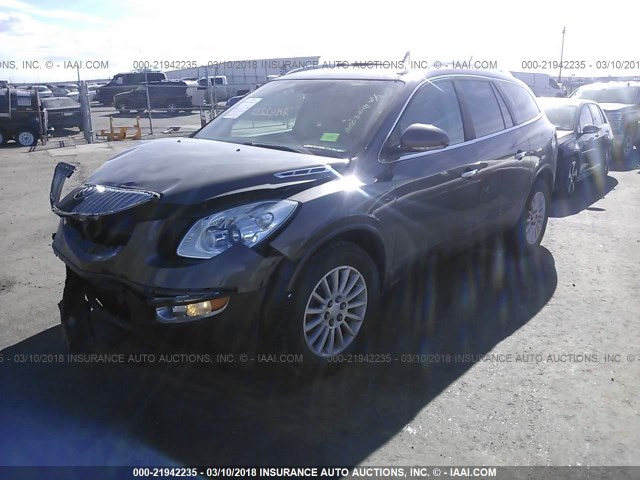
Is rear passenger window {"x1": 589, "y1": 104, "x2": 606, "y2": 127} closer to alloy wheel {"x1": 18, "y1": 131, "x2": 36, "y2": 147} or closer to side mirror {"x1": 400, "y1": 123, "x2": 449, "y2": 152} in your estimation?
side mirror {"x1": 400, "y1": 123, "x2": 449, "y2": 152}

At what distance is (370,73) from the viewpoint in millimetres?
4492

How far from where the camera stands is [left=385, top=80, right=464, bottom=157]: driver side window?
3.97 meters

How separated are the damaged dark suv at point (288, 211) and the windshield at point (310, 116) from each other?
1 cm

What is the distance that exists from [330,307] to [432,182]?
131 cm

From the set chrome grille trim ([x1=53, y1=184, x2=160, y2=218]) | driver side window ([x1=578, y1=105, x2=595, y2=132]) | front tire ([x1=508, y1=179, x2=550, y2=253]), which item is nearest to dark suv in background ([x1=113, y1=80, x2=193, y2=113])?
driver side window ([x1=578, y1=105, x2=595, y2=132])

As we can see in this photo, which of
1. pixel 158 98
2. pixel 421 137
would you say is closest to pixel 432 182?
pixel 421 137

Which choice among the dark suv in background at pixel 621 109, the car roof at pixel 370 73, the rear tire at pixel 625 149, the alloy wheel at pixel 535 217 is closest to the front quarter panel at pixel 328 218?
the car roof at pixel 370 73

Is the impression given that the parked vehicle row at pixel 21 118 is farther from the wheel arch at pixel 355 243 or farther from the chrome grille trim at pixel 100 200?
the wheel arch at pixel 355 243

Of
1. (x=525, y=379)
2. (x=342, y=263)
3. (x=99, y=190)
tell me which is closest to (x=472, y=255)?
(x=525, y=379)

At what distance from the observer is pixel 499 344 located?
4160 millimetres

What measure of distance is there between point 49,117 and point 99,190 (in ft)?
59.7

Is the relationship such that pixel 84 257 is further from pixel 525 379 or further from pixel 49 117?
pixel 49 117

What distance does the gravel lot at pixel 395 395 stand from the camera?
2.96m

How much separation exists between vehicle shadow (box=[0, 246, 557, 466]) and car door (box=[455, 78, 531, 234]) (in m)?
0.97
